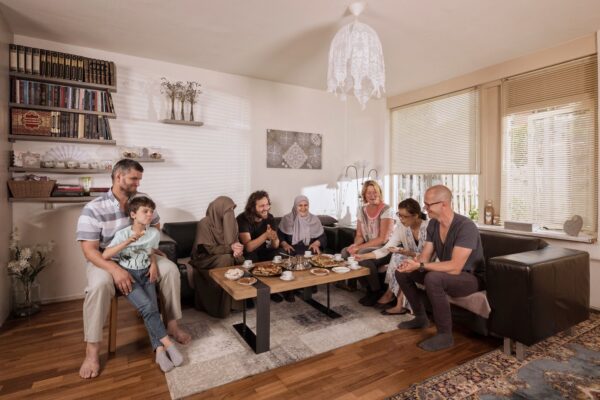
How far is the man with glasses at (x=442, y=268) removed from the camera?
2350mm

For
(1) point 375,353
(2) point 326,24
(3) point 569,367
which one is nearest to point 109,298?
(1) point 375,353

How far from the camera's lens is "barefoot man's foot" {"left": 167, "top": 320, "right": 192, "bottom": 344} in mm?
2400

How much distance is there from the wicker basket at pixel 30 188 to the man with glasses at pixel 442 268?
3.23 meters

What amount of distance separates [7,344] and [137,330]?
866 mm

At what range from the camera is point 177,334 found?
7.93 ft

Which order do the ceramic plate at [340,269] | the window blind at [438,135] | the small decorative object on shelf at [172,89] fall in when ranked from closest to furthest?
the ceramic plate at [340,269] → the small decorative object on shelf at [172,89] → the window blind at [438,135]

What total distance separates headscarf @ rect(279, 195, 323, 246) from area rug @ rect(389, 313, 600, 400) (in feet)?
6.42

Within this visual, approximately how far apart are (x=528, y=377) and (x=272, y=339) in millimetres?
1671

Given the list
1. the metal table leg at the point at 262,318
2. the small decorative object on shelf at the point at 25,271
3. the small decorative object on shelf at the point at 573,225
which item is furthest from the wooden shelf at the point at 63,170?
the small decorative object on shelf at the point at 573,225

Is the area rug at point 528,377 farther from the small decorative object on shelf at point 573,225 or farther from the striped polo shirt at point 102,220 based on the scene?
the striped polo shirt at point 102,220

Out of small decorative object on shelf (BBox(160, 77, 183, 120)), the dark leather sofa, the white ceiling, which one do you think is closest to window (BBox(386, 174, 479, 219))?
the white ceiling

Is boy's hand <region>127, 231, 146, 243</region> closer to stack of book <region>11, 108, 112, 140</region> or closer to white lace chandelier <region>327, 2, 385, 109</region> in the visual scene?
stack of book <region>11, 108, 112, 140</region>

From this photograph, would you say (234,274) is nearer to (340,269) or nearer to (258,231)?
(340,269)

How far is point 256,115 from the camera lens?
14.3ft
